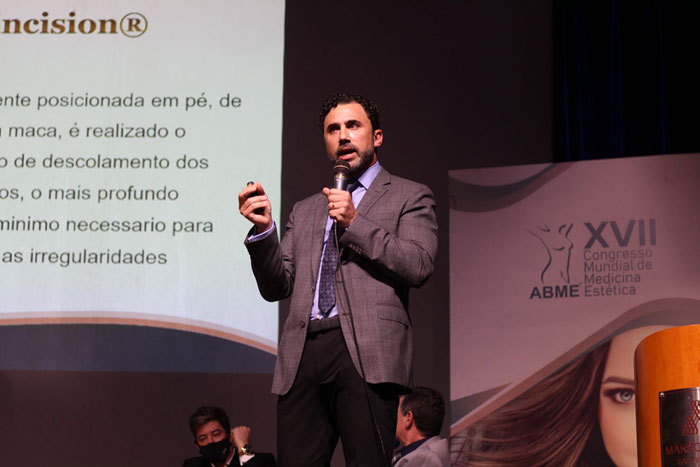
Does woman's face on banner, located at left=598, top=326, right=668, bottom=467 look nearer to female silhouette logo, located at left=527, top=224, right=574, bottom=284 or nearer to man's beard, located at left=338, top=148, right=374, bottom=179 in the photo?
female silhouette logo, located at left=527, top=224, right=574, bottom=284

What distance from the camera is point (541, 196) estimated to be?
14.2 feet

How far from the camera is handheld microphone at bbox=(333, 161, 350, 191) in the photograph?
2.26 metres

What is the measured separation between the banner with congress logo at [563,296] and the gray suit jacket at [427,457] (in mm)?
746

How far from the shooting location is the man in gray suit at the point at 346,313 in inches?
84.8

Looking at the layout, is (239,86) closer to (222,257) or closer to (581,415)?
(222,257)

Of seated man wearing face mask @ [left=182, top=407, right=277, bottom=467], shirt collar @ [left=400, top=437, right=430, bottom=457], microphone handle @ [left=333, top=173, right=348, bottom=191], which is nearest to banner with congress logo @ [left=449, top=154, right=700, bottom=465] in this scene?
shirt collar @ [left=400, top=437, right=430, bottom=457]

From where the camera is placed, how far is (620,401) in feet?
13.0

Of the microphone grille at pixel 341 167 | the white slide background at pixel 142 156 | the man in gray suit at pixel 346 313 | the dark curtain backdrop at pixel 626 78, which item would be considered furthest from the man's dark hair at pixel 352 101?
the dark curtain backdrop at pixel 626 78

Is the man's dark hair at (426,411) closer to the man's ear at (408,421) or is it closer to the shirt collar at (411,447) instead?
the man's ear at (408,421)

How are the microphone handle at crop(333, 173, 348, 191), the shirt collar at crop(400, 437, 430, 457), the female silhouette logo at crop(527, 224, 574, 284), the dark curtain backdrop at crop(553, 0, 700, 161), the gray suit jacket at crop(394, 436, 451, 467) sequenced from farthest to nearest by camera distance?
the dark curtain backdrop at crop(553, 0, 700, 161) < the female silhouette logo at crop(527, 224, 574, 284) < the shirt collar at crop(400, 437, 430, 457) < the gray suit jacket at crop(394, 436, 451, 467) < the microphone handle at crop(333, 173, 348, 191)

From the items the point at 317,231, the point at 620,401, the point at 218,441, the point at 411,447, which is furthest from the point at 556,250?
the point at 317,231

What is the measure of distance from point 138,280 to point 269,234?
2.23 meters

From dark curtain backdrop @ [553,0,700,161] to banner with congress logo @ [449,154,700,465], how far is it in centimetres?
48

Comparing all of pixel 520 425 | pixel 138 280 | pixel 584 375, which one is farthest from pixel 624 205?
pixel 138 280
